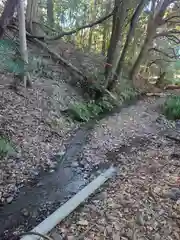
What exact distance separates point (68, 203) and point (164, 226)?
1513 millimetres

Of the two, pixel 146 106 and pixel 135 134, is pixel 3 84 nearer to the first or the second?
pixel 135 134

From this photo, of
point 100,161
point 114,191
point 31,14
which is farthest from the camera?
point 31,14

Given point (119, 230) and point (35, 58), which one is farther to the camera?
point (35, 58)

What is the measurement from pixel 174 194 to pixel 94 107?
19.4 ft

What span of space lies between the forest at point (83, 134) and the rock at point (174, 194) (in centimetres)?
2

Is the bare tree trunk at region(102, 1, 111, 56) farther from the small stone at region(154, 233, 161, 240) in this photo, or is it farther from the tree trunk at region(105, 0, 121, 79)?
the small stone at region(154, 233, 161, 240)

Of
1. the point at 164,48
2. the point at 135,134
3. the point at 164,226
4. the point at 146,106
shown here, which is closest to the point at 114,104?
the point at 146,106

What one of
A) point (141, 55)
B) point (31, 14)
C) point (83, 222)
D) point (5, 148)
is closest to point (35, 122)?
point (5, 148)

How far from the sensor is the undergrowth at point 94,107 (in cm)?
868

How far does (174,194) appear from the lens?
4461 mm

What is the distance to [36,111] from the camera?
7441 millimetres

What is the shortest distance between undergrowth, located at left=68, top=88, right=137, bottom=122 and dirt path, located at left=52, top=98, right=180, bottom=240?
95 cm

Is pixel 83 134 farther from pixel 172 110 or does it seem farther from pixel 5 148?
pixel 172 110

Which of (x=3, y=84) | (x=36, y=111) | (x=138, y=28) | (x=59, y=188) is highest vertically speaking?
(x=138, y=28)
